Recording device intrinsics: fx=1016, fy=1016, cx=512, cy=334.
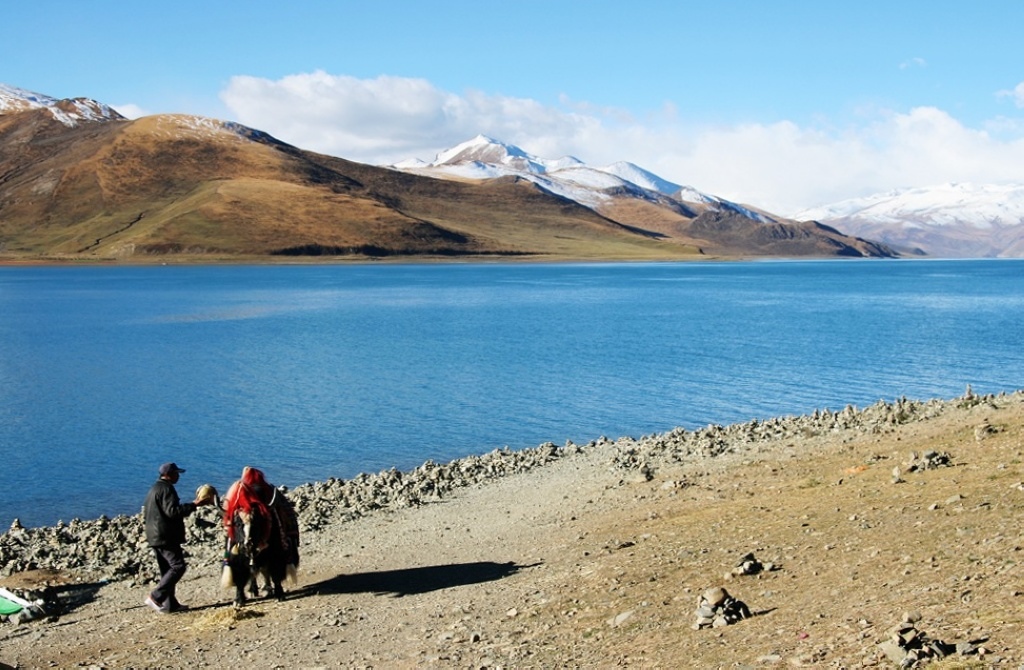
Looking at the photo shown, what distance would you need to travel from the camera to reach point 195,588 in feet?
44.4

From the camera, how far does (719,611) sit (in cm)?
955

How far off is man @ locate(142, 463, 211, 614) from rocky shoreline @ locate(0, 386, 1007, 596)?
226 centimetres

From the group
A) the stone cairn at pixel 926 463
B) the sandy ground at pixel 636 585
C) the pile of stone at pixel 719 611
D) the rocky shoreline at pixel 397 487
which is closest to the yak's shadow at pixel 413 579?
the sandy ground at pixel 636 585

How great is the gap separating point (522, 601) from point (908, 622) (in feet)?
14.8

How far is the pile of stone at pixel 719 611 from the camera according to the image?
31.0ft

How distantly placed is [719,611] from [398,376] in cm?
3369

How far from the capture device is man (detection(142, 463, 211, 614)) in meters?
12.0

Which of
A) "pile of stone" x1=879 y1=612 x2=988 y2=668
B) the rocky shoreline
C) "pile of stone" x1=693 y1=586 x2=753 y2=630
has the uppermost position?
"pile of stone" x1=879 y1=612 x2=988 y2=668

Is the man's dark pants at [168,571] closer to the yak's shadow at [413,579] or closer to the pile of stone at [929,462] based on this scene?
the yak's shadow at [413,579]

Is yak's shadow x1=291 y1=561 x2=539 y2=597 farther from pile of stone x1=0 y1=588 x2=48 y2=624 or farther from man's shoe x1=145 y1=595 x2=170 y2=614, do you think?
pile of stone x1=0 y1=588 x2=48 y2=624

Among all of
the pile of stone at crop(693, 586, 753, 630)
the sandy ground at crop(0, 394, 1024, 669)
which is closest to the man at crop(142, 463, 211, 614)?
the sandy ground at crop(0, 394, 1024, 669)

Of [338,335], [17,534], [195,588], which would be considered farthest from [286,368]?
[195,588]

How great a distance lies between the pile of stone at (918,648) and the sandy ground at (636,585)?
0.32 feet

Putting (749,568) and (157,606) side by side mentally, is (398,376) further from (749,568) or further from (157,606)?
(749,568)
